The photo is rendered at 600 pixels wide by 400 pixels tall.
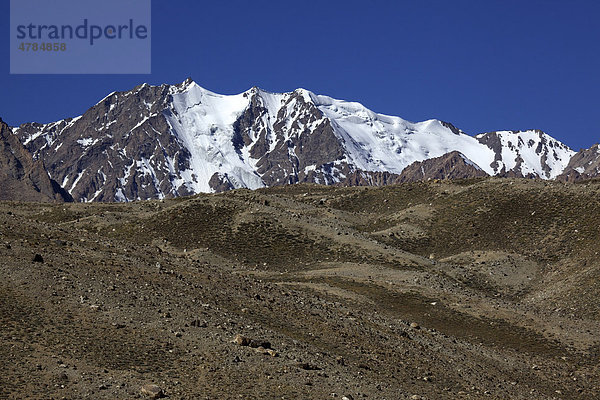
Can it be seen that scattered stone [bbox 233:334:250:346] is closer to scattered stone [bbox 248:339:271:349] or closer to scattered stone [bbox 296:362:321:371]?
scattered stone [bbox 248:339:271:349]

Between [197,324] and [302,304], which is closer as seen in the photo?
[197,324]

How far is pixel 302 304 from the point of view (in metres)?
29.8

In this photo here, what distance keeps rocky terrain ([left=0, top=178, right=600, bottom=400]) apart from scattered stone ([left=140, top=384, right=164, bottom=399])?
0.05 m

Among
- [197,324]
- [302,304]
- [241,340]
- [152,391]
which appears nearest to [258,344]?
[241,340]

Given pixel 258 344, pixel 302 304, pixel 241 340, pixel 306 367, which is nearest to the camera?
pixel 306 367

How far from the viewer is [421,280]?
4334 centimetres

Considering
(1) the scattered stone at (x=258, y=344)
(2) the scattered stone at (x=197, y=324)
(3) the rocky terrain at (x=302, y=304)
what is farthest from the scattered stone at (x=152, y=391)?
(2) the scattered stone at (x=197, y=324)

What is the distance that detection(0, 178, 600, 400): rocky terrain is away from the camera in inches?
797

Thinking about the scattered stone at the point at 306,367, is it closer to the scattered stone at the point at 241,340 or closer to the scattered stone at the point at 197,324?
the scattered stone at the point at 241,340

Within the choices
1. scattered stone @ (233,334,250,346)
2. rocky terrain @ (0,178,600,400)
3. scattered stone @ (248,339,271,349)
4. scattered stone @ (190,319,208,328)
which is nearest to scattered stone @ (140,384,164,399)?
rocky terrain @ (0,178,600,400)

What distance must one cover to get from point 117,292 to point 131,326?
256cm

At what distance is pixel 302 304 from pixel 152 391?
481 inches

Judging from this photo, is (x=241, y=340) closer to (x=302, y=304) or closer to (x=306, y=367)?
(x=306, y=367)

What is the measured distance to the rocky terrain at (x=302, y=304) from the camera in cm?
2023
